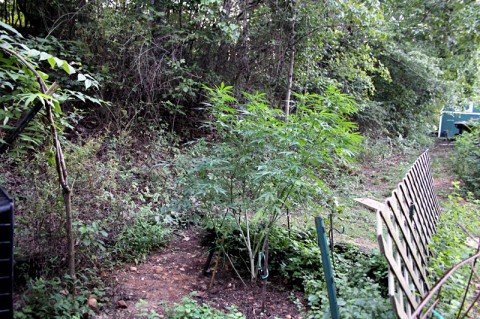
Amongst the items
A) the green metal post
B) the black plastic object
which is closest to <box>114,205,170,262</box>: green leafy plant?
the black plastic object

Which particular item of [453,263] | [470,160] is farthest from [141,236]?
[470,160]

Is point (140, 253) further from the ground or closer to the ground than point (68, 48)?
closer to the ground

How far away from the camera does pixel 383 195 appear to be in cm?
676

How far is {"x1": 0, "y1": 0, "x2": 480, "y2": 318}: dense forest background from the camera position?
8.15 feet

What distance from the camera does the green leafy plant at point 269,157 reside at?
8.66 ft

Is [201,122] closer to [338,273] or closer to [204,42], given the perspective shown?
[204,42]

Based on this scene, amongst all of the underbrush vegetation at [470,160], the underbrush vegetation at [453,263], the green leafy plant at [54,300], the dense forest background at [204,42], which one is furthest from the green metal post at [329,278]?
the underbrush vegetation at [470,160]

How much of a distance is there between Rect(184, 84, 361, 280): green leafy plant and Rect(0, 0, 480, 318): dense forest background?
2cm

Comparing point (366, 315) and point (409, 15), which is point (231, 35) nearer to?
point (366, 315)

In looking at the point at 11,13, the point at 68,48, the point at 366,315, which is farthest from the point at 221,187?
the point at 11,13

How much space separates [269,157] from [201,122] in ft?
7.09

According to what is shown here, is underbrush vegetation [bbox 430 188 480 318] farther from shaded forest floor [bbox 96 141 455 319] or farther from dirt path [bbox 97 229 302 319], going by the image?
dirt path [bbox 97 229 302 319]

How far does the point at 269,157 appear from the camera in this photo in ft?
9.64

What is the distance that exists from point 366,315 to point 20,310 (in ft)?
6.64
